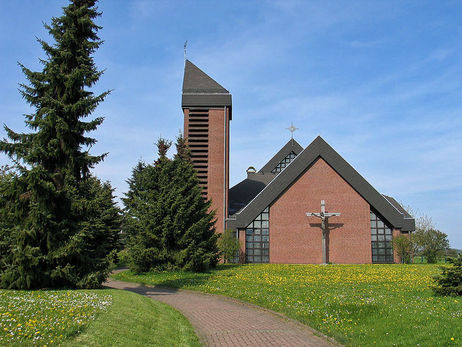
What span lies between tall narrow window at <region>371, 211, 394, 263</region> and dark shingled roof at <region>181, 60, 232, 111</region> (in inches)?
612

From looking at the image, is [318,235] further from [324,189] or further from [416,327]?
[416,327]

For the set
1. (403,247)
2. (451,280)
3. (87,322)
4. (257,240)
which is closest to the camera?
(87,322)

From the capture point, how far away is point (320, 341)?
24.2 ft

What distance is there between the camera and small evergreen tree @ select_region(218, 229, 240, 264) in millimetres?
28234

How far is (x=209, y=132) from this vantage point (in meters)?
33.1

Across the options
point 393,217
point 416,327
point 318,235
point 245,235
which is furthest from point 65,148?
point 393,217

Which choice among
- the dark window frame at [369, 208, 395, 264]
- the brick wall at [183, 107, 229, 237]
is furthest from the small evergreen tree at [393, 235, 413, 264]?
the brick wall at [183, 107, 229, 237]

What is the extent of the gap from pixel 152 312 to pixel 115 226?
23.9 meters

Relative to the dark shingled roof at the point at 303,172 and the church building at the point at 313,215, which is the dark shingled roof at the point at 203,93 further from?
the dark shingled roof at the point at 303,172

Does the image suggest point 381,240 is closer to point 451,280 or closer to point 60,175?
point 451,280

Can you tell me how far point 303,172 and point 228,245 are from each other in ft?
28.6

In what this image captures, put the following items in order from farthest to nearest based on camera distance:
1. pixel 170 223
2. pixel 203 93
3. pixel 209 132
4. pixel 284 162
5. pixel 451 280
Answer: pixel 284 162, pixel 203 93, pixel 209 132, pixel 170 223, pixel 451 280

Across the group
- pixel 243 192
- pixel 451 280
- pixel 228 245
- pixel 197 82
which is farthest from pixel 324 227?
pixel 451 280

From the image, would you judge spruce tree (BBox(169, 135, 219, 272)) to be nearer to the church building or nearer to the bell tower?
the church building
